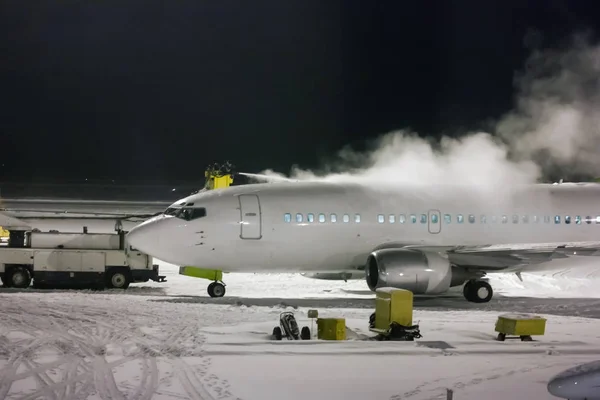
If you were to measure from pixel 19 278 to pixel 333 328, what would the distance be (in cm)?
1507

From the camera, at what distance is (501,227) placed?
2364 cm

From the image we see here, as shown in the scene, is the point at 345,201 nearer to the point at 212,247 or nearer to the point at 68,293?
the point at 212,247

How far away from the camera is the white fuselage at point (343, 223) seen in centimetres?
2088

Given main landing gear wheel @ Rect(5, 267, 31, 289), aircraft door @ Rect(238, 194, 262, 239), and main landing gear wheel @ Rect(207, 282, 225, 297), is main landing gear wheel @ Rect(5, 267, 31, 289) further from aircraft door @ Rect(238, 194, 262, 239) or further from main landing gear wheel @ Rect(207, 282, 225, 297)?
aircraft door @ Rect(238, 194, 262, 239)

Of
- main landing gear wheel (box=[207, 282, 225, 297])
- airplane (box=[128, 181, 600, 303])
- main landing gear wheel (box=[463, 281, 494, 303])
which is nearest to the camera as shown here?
airplane (box=[128, 181, 600, 303])

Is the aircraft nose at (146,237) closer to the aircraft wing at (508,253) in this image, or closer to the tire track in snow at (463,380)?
the aircraft wing at (508,253)

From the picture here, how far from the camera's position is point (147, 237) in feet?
67.9

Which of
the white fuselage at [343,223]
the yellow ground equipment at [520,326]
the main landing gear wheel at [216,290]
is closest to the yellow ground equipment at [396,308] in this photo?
the yellow ground equipment at [520,326]

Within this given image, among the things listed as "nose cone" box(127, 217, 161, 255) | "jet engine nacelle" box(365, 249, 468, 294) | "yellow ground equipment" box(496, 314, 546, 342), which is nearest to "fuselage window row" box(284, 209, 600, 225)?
"nose cone" box(127, 217, 161, 255)

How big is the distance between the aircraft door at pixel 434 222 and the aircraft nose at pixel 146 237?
9.12 meters

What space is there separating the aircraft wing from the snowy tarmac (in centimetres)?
135

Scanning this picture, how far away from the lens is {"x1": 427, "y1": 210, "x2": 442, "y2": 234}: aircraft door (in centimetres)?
2291

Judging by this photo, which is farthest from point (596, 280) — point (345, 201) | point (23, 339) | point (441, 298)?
point (23, 339)

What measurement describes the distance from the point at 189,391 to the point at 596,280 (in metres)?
20.8
